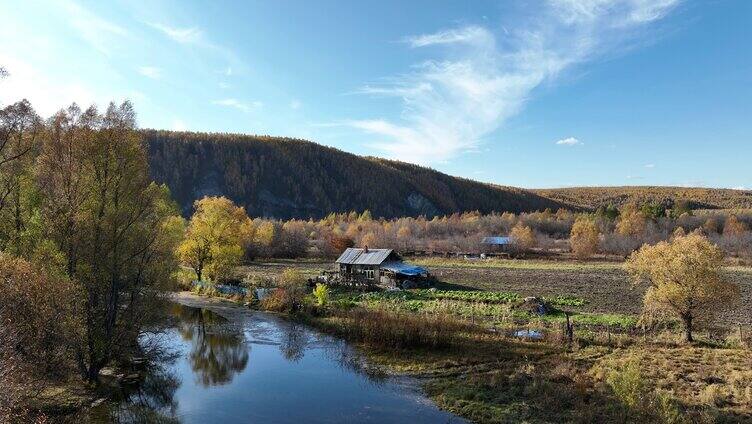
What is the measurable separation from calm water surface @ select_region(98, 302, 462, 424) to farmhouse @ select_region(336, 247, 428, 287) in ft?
76.0

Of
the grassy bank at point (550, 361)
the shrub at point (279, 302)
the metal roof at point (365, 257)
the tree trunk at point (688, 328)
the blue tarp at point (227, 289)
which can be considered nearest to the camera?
the grassy bank at point (550, 361)

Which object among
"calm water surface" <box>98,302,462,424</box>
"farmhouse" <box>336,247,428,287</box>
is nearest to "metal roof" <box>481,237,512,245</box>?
"farmhouse" <box>336,247,428,287</box>

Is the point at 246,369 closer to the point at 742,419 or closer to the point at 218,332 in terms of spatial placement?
the point at 218,332

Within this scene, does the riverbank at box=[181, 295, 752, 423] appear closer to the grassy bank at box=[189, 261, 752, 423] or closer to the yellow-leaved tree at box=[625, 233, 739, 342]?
the grassy bank at box=[189, 261, 752, 423]

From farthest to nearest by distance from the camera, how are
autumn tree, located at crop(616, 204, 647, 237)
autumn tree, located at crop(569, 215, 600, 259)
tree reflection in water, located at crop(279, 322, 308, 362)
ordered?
autumn tree, located at crop(616, 204, 647, 237)
autumn tree, located at crop(569, 215, 600, 259)
tree reflection in water, located at crop(279, 322, 308, 362)

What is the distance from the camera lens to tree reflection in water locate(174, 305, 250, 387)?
2561 centimetres

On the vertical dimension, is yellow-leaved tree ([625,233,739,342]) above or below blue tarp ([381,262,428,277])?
above

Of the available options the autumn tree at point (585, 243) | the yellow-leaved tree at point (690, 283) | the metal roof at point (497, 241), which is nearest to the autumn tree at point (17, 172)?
the yellow-leaved tree at point (690, 283)

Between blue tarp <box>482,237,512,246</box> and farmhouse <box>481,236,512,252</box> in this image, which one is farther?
blue tarp <box>482,237,512,246</box>

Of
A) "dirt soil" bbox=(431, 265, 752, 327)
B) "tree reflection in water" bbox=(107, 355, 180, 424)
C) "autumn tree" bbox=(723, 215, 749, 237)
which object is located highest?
"autumn tree" bbox=(723, 215, 749, 237)

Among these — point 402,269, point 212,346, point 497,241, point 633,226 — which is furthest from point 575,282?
point 633,226

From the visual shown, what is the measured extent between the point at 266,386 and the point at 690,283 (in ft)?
77.6

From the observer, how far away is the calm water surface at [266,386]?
64.1 feet

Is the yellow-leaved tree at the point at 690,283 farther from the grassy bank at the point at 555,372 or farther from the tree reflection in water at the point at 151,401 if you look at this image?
the tree reflection in water at the point at 151,401
